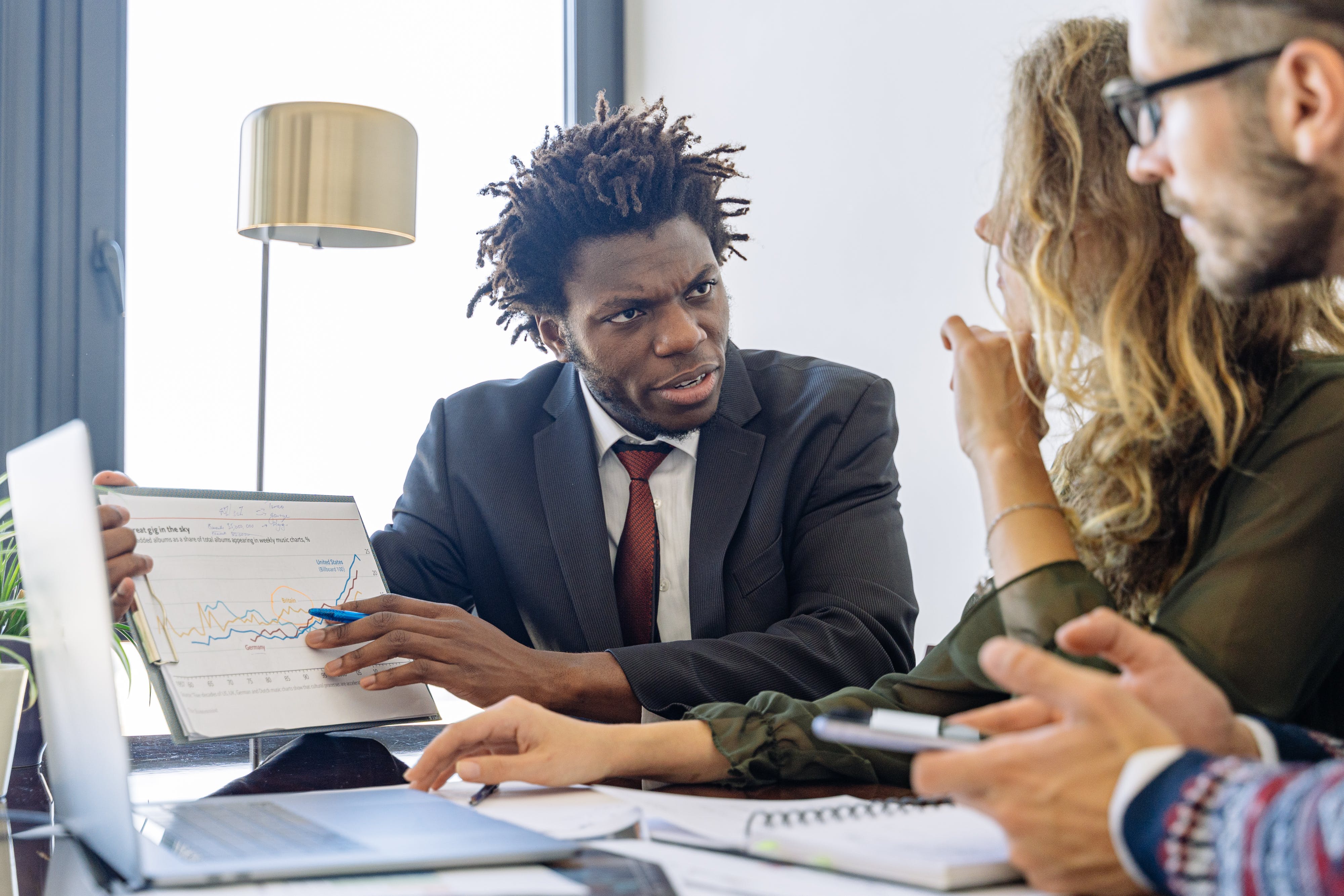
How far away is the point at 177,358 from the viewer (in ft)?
8.38

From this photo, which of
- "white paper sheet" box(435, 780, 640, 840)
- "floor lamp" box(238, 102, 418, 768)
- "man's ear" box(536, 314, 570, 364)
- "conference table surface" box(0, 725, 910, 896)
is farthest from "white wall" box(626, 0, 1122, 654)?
"white paper sheet" box(435, 780, 640, 840)

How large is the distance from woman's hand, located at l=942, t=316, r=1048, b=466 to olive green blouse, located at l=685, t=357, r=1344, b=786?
15 cm

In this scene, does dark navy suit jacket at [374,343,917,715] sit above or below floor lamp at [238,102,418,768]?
below

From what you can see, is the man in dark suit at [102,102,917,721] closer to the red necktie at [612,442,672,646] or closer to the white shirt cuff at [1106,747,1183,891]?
the red necktie at [612,442,672,646]

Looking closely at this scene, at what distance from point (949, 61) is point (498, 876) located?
7.11ft

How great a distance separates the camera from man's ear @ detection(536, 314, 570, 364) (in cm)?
189

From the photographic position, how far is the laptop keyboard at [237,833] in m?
0.69

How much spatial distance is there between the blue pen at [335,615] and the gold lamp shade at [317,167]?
39.2 inches

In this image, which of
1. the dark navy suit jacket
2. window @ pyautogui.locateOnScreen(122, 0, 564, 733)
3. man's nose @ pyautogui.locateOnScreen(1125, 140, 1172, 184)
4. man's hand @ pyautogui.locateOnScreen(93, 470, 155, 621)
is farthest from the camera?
window @ pyautogui.locateOnScreen(122, 0, 564, 733)

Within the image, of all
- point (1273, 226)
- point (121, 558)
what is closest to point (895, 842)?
point (1273, 226)

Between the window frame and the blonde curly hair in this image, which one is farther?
the window frame

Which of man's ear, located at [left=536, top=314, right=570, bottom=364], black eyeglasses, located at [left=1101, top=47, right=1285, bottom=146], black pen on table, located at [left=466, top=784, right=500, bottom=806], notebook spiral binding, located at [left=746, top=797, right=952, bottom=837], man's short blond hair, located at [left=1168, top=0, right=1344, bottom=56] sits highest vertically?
man's short blond hair, located at [left=1168, top=0, right=1344, bottom=56]

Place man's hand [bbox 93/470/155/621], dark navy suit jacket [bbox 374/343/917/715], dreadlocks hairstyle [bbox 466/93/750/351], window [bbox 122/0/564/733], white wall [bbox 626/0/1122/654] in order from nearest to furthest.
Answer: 1. man's hand [bbox 93/470/155/621]
2. dark navy suit jacket [bbox 374/343/917/715]
3. dreadlocks hairstyle [bbox 466/93/750/351]
4. white wall [bbox 626/0/1122/654]
5. window [bbox 122/0/564/733]

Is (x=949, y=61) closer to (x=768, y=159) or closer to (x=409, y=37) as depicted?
(x=768, y=159)
